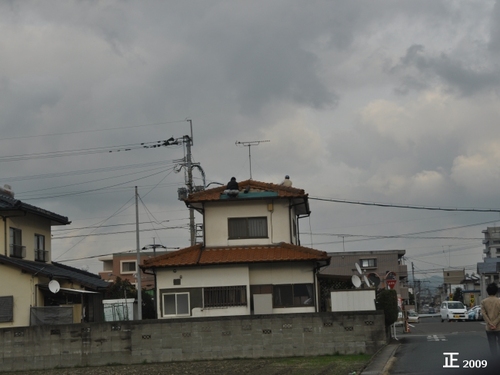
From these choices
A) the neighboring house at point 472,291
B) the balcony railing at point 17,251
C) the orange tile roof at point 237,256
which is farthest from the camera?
the neighboring house at point 472,291

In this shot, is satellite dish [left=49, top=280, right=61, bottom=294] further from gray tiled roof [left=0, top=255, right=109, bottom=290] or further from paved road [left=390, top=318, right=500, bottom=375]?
paved road [left=390, top=318, right=500, bottom=375]

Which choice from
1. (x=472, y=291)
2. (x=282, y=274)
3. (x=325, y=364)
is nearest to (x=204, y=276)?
(x=282, y=274)

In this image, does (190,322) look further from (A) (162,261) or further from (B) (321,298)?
(B) (321,298)

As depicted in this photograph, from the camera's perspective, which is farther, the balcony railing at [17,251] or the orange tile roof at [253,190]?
the balcony railing at [17,251]

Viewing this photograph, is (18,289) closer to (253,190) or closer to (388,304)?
(253,190)

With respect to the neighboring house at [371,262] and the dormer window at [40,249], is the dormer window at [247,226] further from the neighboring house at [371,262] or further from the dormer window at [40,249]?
the neighboring house at [371,262]

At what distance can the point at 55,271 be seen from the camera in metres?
38.9

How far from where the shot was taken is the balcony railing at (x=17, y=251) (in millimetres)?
37400

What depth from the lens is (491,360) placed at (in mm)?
10344

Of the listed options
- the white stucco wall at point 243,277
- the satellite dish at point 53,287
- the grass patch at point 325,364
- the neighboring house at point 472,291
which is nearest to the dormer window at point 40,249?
the satellite dish at point 53,287

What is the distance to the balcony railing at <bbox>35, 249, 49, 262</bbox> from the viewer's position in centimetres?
4056

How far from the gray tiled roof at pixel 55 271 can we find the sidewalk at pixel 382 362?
1749cm

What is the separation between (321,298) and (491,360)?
25590 millimetres

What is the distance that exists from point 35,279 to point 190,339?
10.7m
